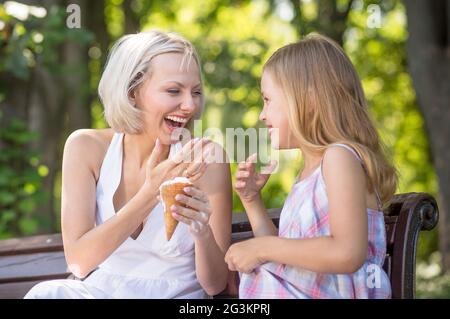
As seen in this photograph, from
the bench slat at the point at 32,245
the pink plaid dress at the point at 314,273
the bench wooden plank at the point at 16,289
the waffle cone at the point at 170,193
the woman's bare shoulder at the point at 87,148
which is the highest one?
the woman's bare shoulder at the point at 87,148

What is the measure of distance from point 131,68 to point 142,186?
40 centimetres

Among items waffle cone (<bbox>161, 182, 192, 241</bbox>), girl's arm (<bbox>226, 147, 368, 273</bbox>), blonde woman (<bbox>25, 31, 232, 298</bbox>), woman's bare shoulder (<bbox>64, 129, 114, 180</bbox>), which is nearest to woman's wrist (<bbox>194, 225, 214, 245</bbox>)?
blonde woman (<bbox>25, 31, 232, 298</bbox>)

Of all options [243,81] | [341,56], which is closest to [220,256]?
[341,56]

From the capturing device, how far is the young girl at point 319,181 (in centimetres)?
225

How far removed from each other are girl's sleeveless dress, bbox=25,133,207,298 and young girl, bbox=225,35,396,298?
1.18 ft

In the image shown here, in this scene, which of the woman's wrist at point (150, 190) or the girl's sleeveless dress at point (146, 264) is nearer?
the woman's wrist at point (150, 190)

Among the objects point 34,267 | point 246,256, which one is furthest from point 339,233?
point 34,267

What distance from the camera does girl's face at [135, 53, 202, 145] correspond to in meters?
2.75

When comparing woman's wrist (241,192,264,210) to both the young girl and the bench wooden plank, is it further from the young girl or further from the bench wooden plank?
the bench wooden plank

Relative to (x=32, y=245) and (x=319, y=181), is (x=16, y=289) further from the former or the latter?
(x=319, y=181)

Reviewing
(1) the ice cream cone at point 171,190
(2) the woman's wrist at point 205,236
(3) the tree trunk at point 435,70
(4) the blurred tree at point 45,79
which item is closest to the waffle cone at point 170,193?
(1) the ice cream cone at point 171,190

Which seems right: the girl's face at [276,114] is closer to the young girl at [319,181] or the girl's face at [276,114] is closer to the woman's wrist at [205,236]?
the young girl at [319,181]

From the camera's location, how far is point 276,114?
249 centimetres

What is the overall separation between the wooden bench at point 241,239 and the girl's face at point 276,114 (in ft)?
1.55
